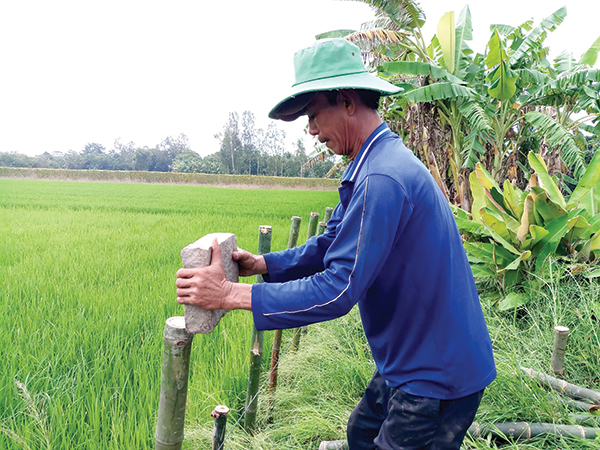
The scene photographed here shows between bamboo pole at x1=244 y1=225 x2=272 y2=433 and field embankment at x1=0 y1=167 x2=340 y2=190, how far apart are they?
1332 inches

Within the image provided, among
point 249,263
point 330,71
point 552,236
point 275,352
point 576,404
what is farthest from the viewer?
point 552,236

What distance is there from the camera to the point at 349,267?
1.01 m

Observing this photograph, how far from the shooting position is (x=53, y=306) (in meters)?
3.04

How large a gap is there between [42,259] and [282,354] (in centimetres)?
323

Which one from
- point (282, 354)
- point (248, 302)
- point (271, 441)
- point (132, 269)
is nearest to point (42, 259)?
point (132, 269)

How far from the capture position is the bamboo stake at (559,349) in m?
1.97

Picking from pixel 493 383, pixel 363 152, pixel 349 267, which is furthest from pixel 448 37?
pixel 349 267

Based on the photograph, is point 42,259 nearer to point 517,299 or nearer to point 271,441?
point 271,441

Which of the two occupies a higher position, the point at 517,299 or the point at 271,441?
the point at 517,299

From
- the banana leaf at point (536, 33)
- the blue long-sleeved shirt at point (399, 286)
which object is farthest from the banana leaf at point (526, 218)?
the banana leaf at point (536, 33)

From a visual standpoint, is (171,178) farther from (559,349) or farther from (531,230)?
(559,349)

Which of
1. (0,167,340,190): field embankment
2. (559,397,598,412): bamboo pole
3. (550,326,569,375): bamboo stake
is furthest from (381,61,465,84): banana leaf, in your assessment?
(0,167,340,190): field embankment

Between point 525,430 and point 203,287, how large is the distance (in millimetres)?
1537

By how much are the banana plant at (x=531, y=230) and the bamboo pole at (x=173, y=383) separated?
2.56 metres
